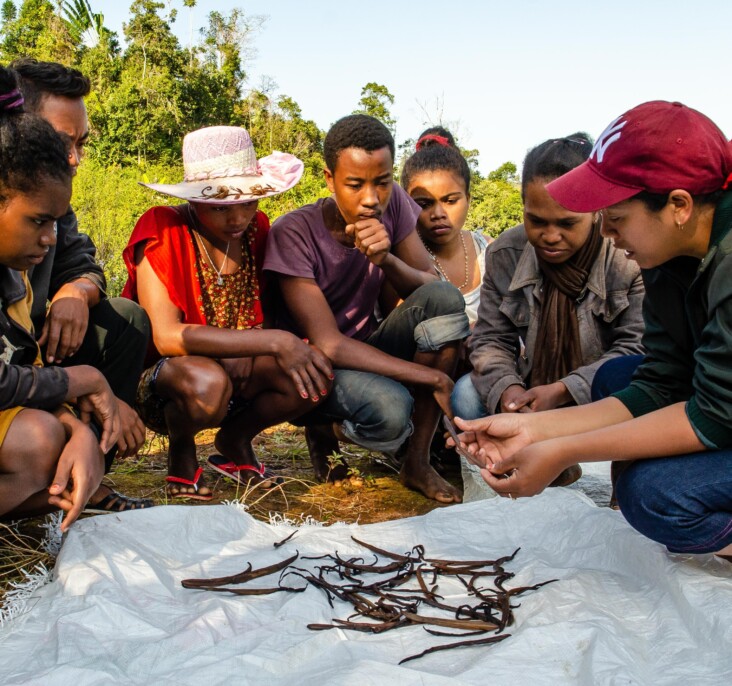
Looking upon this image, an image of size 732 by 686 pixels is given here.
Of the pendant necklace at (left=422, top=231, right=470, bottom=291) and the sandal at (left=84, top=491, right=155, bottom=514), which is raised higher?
the pendant necklace at (left=422, top=231, right=470, bottom=291)

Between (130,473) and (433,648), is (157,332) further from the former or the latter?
(433,648)

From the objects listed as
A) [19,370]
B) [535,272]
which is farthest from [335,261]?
[19,370]

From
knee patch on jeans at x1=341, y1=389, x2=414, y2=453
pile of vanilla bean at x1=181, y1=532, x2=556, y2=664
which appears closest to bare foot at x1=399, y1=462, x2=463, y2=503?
knee patch on jeans at x1=341, y1=389, x2=414, y2=453

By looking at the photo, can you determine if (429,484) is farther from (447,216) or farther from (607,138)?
(607,138)

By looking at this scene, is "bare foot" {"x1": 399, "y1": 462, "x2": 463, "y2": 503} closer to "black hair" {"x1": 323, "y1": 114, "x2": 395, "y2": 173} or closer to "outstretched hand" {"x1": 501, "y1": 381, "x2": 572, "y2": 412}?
"outstretched hand" {"x1": 501, "y1": 381, "x2": 572, "y2": 412}

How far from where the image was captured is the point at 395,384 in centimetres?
323

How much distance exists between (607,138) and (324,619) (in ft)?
4.62

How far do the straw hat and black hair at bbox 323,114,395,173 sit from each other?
0.21 metres

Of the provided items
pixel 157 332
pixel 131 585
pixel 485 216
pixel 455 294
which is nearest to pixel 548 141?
pixel 455 294

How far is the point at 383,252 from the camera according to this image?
10.6 ft

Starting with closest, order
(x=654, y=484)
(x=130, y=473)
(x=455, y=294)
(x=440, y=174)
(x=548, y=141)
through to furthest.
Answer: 1. (x=654, y=484)
2. (x=548, y=141)
3. (x=455, y=294)
4. (x=130, y=473)
5. (x=440, y=174)

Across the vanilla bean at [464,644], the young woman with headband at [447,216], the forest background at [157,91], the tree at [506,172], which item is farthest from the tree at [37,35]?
the vanilla bean at [464,644]

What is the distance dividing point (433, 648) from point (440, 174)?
2.75 m

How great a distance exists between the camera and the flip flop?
3328mm
